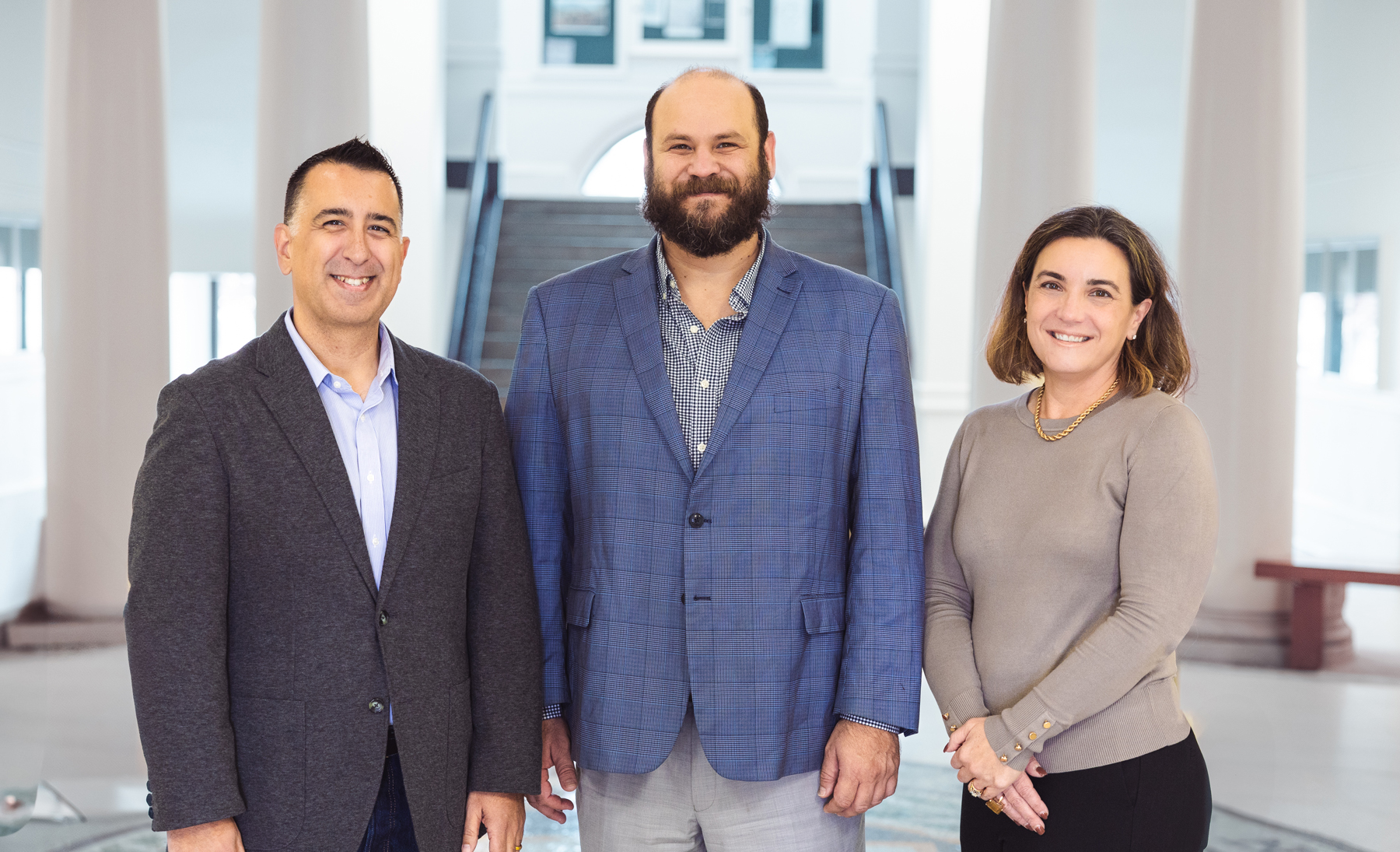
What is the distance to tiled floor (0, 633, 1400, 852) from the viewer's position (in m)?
4.04

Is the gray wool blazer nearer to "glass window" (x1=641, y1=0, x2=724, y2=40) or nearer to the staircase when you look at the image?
the staircase

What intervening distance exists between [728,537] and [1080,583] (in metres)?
0.60

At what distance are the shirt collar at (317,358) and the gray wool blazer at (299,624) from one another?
2 centimetres

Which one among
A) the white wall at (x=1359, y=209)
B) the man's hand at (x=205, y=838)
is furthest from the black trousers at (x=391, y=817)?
the white wall at (x=1359, y=209)

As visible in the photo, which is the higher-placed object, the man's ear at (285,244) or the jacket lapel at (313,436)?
the man's ear at (285,244)

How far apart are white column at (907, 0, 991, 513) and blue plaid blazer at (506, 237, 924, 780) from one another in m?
8.00

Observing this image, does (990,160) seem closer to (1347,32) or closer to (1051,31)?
(1051,31)

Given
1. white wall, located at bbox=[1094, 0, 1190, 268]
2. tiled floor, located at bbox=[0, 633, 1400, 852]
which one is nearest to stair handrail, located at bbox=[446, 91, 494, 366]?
tiled floor, located at bbox=[0, 633, 1400, 852]

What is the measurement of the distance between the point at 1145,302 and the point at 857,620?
0.75 m

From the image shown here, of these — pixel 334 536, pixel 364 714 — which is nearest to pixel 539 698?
pixel 364 714

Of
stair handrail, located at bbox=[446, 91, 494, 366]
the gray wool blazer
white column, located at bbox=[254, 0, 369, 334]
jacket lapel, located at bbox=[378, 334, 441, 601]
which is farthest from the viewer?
stair handrail, located at bbox=[446, 91, 494, 366]

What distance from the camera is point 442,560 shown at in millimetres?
1841

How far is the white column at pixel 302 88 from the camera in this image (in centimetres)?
610

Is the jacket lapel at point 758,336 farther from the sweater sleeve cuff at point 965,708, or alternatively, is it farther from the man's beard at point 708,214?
the sweater sleeve cuff at point 965,708
